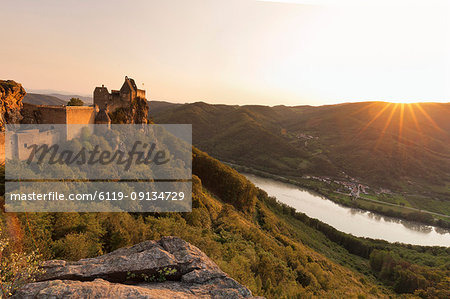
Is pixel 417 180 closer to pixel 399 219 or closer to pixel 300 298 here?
pixel 399 219

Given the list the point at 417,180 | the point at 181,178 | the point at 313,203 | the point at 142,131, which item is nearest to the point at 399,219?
the point at 313,203

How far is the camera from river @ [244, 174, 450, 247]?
78.9 metres

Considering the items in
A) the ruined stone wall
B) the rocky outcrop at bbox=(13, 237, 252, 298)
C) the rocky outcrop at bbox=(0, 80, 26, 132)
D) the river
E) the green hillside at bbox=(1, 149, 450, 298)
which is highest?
the rocky outcrop at bbox=(0, 80, 26, 132)

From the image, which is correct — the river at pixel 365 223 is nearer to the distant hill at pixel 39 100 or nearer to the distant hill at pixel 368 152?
the distant hill at pixel 368 152

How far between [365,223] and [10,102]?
107 m

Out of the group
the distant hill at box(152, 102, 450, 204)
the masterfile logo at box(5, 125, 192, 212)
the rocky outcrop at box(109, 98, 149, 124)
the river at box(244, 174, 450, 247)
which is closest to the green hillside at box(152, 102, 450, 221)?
the distant hill at box(152, 102, 450, 204)

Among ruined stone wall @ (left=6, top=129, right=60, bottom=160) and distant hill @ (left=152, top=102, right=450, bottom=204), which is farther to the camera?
distant hill @ (left=152, top=102, right=450, bottom=204)

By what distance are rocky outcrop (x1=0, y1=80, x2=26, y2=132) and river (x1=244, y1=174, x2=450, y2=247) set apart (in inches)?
3535

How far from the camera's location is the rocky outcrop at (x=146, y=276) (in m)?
6.61

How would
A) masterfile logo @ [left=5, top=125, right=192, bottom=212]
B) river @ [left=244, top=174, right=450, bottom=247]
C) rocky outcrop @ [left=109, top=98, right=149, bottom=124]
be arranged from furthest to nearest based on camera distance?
river @ [left=244, top=174, right=450, bottom=247]
rocky outcrop @ [left=109, top=98, right=149, bottom=124]
masterfile logo @ [left=5, top=125, right=192, bottom=212]

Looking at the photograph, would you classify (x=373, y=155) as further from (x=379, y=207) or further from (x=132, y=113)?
(x=132, y=113)

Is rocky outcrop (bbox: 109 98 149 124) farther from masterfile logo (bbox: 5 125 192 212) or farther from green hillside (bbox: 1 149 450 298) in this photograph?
green hillside (bbox: 1 149 450 298)

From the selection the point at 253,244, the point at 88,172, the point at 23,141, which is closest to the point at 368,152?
the point at 253,244

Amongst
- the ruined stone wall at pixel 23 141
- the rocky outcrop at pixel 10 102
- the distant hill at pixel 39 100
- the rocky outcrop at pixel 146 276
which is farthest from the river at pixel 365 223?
the rocky outcrop at pixel 10 102
